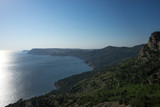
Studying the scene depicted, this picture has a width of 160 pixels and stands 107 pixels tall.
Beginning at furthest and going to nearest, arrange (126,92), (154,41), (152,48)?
1. (154,41)
2. (152,48)
3. (126,92)

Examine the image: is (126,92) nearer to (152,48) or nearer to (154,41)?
(152,48)

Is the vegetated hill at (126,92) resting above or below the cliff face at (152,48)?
below

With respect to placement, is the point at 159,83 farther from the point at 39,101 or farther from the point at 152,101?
the point at 39,101

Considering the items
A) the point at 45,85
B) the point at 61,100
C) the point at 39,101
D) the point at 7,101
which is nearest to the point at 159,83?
the point at 61,100

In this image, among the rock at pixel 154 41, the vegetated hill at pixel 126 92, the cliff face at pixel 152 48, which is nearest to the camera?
the vegetated hill at pixel 126 92

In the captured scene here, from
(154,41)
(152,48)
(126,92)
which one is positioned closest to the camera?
(126,92)

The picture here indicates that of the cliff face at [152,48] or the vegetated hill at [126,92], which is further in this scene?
the cliff face at [152,48]

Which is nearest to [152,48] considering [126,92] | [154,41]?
[154,41]

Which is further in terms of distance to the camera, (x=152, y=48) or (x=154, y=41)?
(x=154, y=41)

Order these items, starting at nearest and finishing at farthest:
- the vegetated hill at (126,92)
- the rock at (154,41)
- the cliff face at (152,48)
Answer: the vegetated hill at (126,92) < the cliff face at (152,48) < the rock at (154,41)
